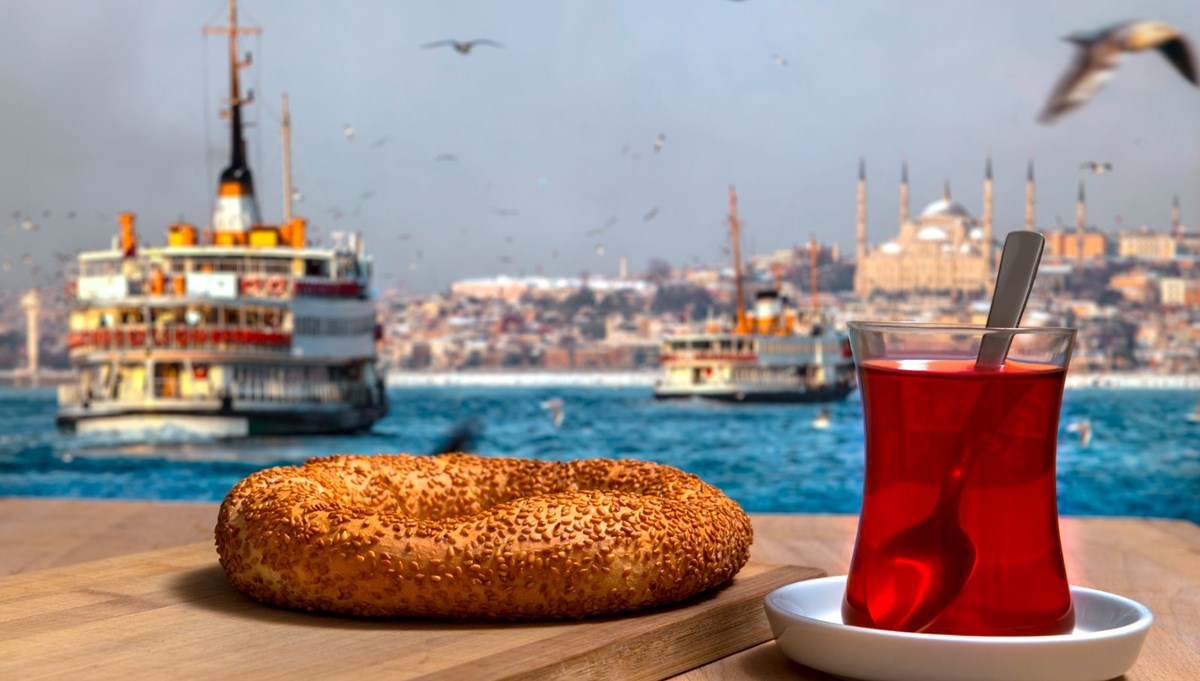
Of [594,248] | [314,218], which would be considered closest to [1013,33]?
[594,248]

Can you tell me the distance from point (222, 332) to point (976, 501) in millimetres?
14441

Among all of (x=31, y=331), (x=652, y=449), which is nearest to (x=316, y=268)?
(x=652, y=449)

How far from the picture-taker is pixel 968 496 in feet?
2.48

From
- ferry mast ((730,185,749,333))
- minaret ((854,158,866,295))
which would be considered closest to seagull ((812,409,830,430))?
ferry mast ((730,185,749,333))

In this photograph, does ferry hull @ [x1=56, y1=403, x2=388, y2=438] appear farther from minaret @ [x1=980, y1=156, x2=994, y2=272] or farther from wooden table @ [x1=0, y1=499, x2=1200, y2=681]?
wooden table @ [x1=0, y1=499, x2=1200, y2=681]

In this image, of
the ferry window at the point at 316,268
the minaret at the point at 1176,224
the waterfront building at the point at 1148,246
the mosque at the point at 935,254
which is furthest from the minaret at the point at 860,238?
the ferry window at the point at 316,268

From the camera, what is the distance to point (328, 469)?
1109mm

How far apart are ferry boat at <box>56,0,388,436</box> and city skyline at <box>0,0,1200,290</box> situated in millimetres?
2975

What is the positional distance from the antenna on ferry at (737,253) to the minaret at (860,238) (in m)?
1.99

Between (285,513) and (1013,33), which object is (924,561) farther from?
(1013,33)

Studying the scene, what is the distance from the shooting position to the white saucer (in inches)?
28.0

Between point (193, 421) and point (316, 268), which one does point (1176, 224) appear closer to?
point (316, 268)

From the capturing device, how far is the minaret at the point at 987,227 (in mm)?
21841

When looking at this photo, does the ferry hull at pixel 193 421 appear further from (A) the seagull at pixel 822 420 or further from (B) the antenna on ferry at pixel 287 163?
(A) the seagull at pixel 822 420
